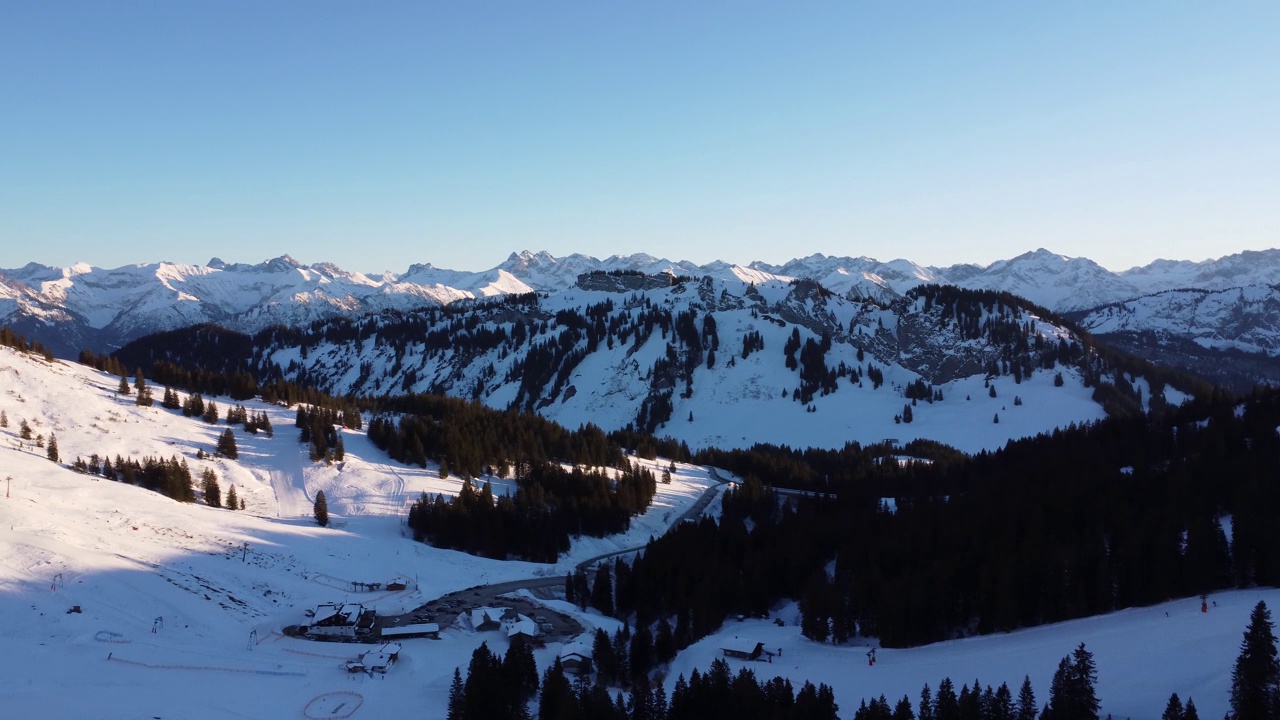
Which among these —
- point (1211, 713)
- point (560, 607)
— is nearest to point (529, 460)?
point (560, 607)

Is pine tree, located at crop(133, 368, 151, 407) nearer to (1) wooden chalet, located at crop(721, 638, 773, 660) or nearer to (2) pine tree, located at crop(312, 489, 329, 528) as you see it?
(2) pine tree, located at crop(312, 489, 329, 528)

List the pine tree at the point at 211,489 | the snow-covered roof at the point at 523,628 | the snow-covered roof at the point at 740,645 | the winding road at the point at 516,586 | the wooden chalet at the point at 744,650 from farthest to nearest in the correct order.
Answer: the pine tree at the point at 211,489
the winding road at the point at 516,586
the snow-covered roof at the point at 523,628
the snow-covered roof at the point at 740,645
the wooden chalet at the point at 744,650

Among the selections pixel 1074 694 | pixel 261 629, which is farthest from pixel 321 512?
pixel 1074 694

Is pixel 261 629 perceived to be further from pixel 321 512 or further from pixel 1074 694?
pixel 1074 694

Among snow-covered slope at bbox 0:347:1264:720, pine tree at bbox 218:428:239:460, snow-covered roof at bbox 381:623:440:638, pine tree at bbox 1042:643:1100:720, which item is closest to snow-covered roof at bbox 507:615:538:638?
snow-covered slope at bbox 0:347:1264:720

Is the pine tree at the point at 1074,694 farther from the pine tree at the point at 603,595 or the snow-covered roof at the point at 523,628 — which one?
the pine tree at the point at 603,595

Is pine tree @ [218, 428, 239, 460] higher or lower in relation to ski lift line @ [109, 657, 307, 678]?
higher

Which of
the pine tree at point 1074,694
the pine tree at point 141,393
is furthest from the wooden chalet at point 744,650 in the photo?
the pine tree at point 141,393
